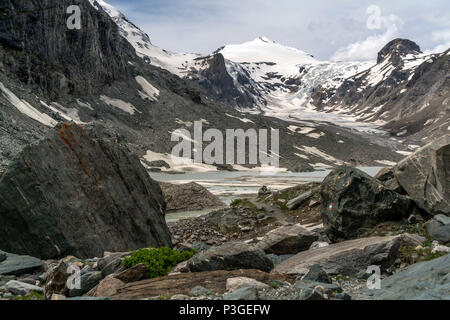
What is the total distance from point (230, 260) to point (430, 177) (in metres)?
10.1

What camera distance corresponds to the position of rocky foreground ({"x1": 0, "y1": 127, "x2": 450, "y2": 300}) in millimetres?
8188

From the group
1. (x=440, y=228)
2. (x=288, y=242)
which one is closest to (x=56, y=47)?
(x=288, y=242)

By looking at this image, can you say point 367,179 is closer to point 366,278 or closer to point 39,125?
point 366,278

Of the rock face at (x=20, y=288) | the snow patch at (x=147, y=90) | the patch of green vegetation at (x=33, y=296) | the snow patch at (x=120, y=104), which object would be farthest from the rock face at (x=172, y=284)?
the snow patch at (x=147, y=90)

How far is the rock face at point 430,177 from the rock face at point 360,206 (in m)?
0.72

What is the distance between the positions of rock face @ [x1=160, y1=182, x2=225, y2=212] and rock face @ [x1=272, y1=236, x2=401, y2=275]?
32.8 meters

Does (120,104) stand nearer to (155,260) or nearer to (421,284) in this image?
(155,260)

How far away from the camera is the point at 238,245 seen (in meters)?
10.4

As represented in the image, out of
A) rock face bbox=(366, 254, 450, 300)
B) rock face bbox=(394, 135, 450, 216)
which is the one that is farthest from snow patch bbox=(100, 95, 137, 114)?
rock face bbox=(366, 254, 450, 300)

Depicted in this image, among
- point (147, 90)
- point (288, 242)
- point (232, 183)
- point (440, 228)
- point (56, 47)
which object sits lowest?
point (232, 183)

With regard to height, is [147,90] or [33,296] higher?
[147,90]

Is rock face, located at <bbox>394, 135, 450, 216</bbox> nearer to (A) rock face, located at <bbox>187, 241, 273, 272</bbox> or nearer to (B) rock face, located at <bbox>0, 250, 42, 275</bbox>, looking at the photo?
(A) rock face, located at <bbox>187, 241, 273, 272</bbox>

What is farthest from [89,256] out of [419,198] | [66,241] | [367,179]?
[419,198]

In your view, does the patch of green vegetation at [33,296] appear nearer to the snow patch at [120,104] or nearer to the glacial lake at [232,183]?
the glacial lake at [232,183]
